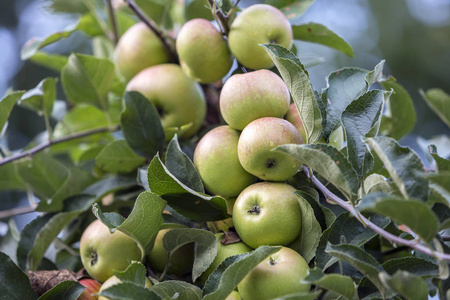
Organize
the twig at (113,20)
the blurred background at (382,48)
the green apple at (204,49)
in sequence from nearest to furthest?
1. the green apple at (204,49)
2. the twig at (113,20)
3. the blurred background at (382,48)

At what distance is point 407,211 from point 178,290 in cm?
26

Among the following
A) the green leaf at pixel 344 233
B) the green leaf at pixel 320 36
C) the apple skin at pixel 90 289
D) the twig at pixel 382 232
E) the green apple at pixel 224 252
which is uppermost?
the green leaf at pixel 320 36

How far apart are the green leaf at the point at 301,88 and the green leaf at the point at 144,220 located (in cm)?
20

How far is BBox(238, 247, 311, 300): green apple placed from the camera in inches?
18.8

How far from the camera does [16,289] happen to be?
1.89 feet

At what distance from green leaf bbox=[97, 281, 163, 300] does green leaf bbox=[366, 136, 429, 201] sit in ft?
0.84

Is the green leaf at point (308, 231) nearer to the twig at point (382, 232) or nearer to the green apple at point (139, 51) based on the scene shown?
the twig at point (382, 232)

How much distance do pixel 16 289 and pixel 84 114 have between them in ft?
1.74

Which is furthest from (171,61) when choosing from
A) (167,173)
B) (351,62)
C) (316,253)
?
(351,62)

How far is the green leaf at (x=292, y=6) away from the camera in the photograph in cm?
80

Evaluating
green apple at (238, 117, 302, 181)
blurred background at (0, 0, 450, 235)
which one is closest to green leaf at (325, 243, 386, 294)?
green apple at (238, 117, 302, 181)

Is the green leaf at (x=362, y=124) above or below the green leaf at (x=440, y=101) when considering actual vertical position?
above

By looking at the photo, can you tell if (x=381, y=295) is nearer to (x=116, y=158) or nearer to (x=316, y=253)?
(x=316, y=253)

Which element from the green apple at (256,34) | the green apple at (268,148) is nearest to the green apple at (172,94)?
the green apple at (256,34)
